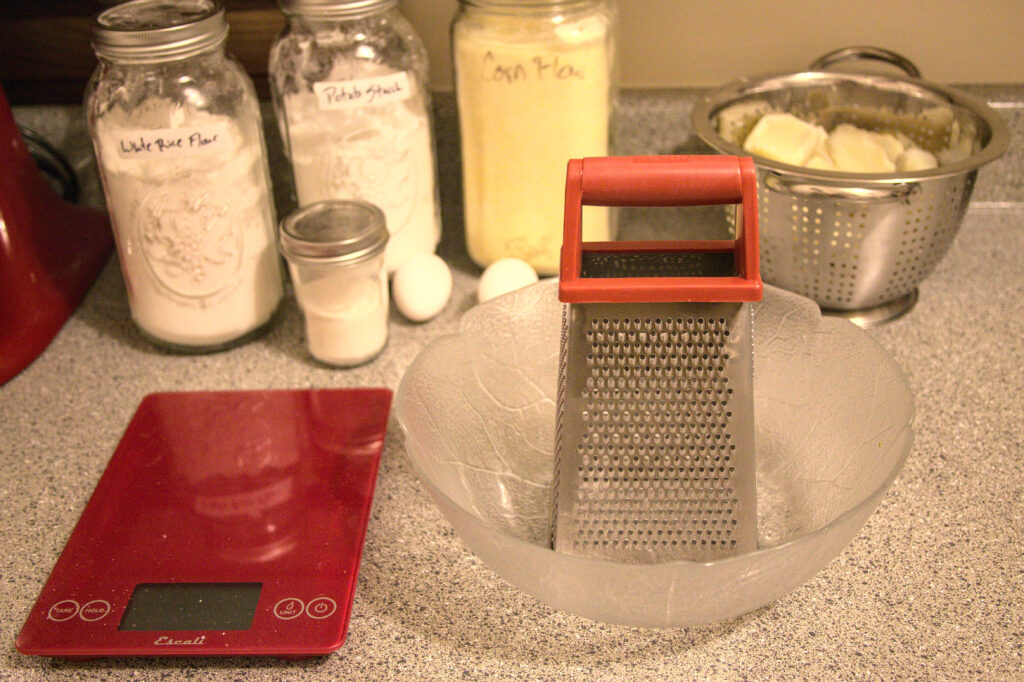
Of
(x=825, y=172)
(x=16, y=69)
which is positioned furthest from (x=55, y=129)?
(x=825, y=172)

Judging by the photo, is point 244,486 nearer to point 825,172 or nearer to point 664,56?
point 825,172

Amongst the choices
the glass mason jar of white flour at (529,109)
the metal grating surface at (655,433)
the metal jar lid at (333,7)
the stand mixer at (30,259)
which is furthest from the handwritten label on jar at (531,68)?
the stand mixer at (30,259)

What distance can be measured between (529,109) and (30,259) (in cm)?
52

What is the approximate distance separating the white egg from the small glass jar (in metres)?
0.10

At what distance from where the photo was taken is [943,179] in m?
0.76

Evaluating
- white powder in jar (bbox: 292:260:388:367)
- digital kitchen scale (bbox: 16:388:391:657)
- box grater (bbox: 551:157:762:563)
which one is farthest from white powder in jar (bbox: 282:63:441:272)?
box grater (bbox: 551:157:762:563)

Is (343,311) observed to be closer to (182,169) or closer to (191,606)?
(182,169)

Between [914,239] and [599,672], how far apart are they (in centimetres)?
50

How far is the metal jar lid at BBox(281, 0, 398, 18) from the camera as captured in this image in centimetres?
79

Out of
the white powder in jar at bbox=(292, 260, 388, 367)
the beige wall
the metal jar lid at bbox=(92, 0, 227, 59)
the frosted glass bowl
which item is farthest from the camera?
the beige wall

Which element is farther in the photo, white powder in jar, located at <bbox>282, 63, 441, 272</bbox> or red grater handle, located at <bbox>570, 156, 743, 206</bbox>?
white powder in jar, located at <bbox>282, 63, 441, 272</bbox>

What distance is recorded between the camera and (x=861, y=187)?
751 mm

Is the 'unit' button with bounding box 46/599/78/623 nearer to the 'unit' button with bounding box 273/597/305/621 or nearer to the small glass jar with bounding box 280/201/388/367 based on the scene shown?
the 'unit' button with bounding box 273/597/305/621

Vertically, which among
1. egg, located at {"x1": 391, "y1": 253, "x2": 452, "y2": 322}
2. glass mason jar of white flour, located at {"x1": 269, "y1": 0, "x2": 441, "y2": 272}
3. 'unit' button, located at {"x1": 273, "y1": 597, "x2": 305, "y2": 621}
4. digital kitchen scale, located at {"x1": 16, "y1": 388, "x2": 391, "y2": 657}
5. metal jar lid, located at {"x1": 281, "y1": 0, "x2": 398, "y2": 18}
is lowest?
digital kitchen scale, located at {"x1": 16, "y1": 388, "x2": 391, "y2": 657}
